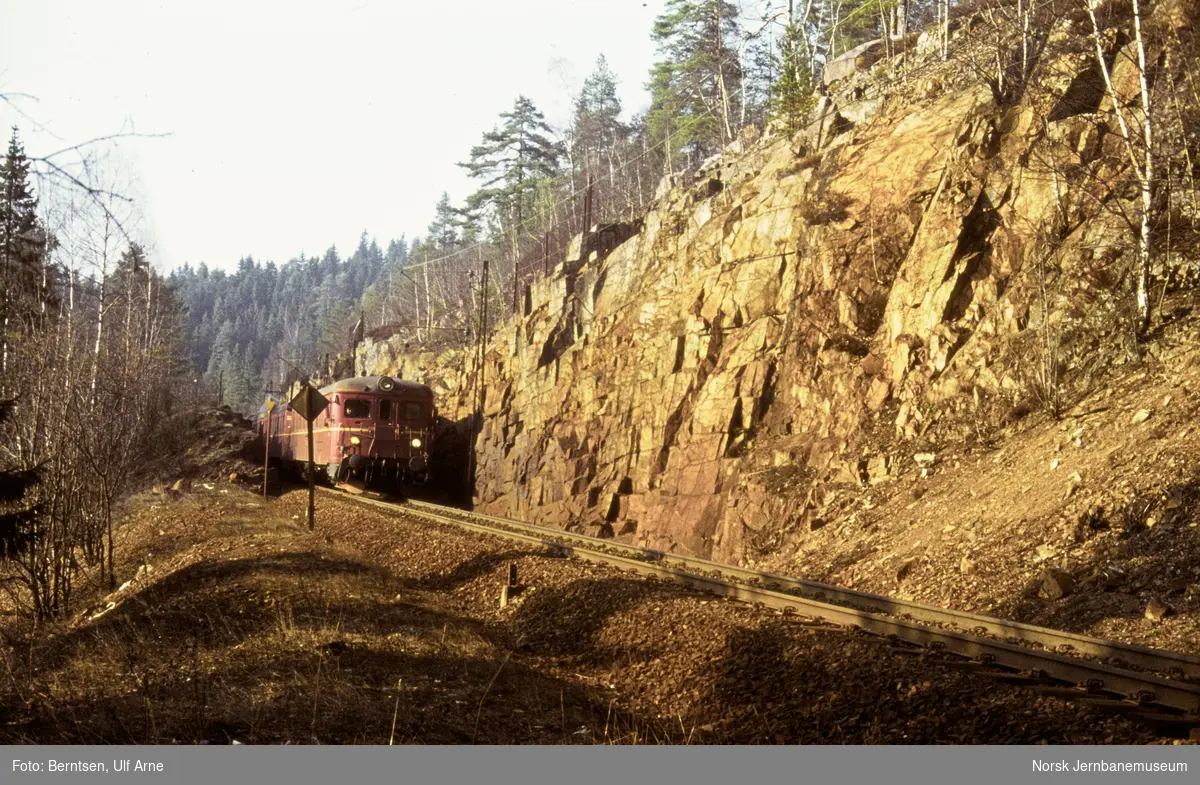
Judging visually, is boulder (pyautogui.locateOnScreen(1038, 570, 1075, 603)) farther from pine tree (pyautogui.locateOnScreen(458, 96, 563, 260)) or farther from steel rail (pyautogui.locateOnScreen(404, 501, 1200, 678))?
pine tree (pyautogui.locateOnScreen(458, 96, 563, 260))

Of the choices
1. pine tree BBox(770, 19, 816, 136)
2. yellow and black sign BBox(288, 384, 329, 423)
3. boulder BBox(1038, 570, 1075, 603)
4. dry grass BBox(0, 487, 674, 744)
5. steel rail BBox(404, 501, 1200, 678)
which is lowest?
dry grass BBox(0, 487, 674, 744)

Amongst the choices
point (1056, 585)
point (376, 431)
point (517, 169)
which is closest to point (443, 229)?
point (517, 169)

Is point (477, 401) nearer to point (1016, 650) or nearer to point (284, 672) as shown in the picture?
point (284, 672)

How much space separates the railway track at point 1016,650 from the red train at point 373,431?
15637 mm

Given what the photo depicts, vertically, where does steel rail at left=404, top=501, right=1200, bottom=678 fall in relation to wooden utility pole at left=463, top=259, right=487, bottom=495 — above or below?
below

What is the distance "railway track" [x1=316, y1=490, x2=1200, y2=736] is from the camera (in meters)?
6.29

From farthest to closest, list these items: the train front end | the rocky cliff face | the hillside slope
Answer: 1. the train front end
2. the rocky cliff face
3. the hillside slope

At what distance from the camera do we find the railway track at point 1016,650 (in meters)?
6.29

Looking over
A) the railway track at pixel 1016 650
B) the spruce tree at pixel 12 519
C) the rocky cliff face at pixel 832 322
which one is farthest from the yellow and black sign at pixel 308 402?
the spruce tree at pixel 12 519

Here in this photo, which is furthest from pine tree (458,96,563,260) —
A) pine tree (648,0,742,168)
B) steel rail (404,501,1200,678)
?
steel rail (404,501,1200,678)

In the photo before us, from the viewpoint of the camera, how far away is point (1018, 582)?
1077 centimetres

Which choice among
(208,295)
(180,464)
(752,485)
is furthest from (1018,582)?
(208,295)

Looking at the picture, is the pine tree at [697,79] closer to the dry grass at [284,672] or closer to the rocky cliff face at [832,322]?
the rocky cliff face at [832,322]

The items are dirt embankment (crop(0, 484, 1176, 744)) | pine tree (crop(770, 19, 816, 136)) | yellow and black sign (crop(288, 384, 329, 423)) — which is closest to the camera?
dirt embankment (crop(0, 484, 1176, 744))
